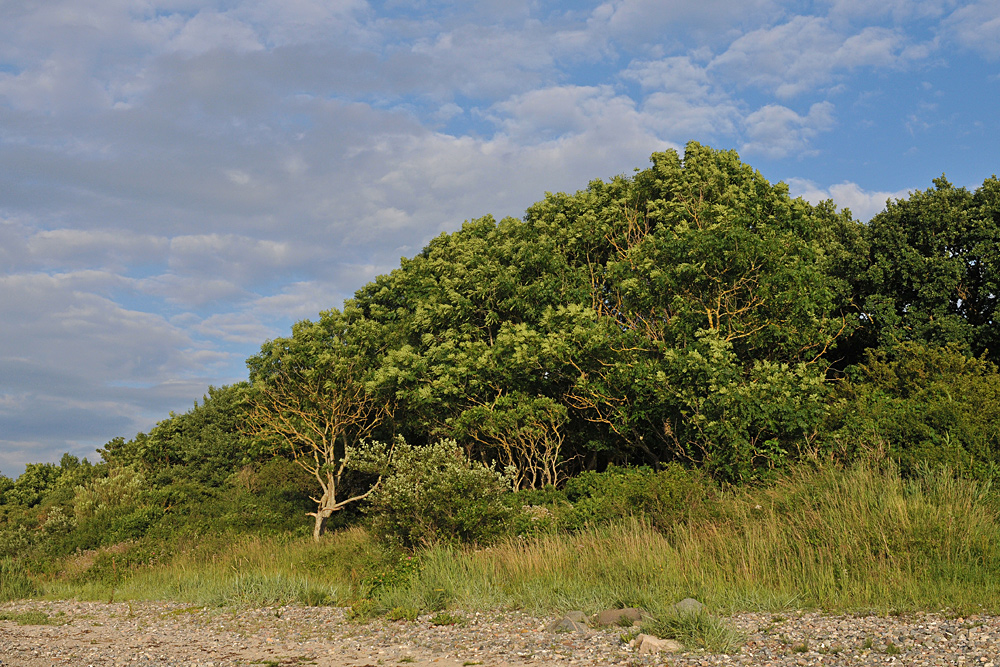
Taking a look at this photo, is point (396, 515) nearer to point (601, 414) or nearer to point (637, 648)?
point (601, 414)

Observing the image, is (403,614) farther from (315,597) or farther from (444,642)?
(315,597)

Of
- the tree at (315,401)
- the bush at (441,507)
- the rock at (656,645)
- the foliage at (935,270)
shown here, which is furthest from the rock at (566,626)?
the foliage at (935,270)

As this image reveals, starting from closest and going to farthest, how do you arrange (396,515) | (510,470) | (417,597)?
(417,597), (396,515), (510,470)

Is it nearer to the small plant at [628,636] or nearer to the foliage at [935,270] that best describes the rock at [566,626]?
the small plant at [628,636]

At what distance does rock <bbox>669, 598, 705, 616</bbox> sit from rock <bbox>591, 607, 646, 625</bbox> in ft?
1.28

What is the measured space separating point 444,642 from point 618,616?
207 centimetres

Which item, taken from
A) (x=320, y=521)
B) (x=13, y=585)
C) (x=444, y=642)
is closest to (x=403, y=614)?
(x=444, y=642)

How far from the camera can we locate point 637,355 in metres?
17.8

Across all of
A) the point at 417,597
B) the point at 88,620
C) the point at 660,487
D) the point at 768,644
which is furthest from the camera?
the point at 660,487

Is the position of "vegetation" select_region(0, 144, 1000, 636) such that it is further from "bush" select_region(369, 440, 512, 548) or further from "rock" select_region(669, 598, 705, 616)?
"rock" select_region(669, 598, 705, 616)

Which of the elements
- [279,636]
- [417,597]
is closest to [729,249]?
[417,597]

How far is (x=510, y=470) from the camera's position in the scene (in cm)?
1730

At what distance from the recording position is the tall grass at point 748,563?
832 centimetres

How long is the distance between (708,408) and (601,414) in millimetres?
3938
